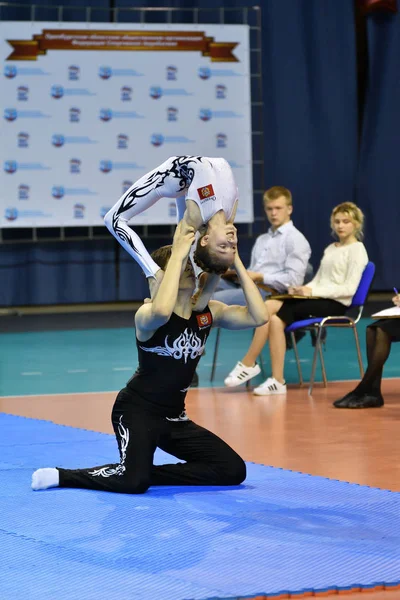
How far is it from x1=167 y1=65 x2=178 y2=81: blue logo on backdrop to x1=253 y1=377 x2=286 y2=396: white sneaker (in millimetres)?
5640

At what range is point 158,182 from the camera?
3.79 meters

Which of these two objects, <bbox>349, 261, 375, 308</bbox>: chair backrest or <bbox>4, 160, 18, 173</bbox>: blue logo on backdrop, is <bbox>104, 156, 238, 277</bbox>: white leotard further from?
<bbox>4, 160, 18, 173</bbox>: blue logo on backdrop

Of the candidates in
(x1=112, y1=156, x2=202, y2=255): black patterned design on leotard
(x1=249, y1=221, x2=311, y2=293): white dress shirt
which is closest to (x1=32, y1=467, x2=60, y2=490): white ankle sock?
(x1=112, y1=156, x2=202, y2=255): black patterned design on leotard

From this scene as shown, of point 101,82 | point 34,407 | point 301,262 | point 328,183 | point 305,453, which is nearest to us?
point 305,453

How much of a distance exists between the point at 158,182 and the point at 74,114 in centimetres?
729

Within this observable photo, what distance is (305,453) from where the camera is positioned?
454cm

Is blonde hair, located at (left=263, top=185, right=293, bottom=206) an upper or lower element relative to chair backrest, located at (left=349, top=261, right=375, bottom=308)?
upper

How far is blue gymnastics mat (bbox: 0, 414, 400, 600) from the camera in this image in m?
2.73

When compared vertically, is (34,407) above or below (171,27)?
below

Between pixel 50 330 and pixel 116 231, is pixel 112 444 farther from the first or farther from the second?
pixel 50 330

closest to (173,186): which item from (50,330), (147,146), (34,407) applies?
(34,407)

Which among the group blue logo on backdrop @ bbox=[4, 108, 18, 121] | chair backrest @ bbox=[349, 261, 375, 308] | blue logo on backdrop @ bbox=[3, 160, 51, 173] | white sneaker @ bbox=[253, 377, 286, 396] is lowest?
white sneaker @ bbox=[253, 377, 286, 396]

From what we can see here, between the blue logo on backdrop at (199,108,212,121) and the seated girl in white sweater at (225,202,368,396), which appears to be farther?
the blue logo on backdrop at (199,108,212,121)

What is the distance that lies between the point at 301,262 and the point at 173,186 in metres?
3.02
